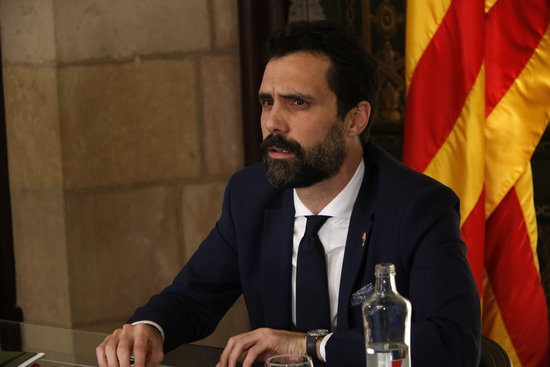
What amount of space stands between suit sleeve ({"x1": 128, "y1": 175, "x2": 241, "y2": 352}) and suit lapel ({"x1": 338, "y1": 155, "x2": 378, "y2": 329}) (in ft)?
1.30

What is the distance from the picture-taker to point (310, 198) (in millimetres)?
2395

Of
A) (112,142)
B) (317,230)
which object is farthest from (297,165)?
(112,142)

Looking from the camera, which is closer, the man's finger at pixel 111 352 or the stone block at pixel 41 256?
the man's finger at pixel 111 352

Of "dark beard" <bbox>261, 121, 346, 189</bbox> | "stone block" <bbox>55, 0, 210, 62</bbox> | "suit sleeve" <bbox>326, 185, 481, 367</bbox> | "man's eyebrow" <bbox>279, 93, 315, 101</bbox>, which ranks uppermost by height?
"stone block" <bbox>55, 0, 210, 62</bbox>

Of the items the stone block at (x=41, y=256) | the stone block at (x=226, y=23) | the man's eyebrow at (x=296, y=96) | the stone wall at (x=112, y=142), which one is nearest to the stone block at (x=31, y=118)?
the stone wall at (x=112, y=142)

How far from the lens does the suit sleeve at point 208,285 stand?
94.1 inches

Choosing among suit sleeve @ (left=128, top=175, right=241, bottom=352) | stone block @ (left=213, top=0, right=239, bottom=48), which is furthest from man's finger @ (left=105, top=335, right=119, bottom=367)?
stone block @ (left=213, top=0, right=239, bottom=48)

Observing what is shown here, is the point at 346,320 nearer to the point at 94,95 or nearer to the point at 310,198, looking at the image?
the point at 310,198

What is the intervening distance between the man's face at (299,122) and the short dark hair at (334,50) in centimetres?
2

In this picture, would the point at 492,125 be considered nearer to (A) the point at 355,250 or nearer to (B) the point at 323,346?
(A) the point at 355,250

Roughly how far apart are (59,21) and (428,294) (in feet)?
6.34

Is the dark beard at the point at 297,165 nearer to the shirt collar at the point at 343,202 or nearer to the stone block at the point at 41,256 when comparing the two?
the shirt collar at the point at 343,202

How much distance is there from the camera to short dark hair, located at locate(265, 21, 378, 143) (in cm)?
236

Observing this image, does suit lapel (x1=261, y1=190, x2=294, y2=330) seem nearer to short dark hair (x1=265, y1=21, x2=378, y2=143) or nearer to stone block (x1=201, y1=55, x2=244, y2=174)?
short dark hair (x1=265, y1=21, x2=378, y2=143)
